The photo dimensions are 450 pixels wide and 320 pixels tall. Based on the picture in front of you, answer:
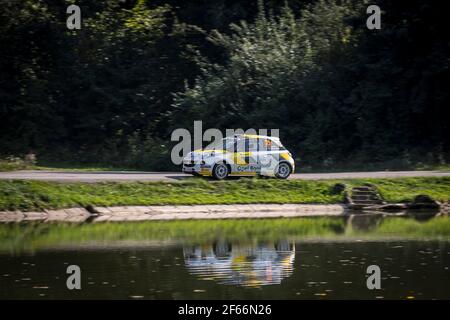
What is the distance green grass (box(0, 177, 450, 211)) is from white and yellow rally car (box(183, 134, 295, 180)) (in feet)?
1.49

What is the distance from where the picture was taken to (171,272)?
1980 centimetres

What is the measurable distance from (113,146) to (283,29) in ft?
32.4

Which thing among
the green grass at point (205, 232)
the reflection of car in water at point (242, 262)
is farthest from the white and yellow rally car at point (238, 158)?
the reflection of car in water at point (242, 262)

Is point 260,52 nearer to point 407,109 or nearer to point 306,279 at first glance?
point 407,109

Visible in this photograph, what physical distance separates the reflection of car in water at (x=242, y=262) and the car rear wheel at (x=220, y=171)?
8.72m

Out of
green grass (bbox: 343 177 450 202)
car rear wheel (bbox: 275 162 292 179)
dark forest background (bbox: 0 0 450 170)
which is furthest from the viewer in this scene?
dark forest background (bbox: 0 0 450 170)

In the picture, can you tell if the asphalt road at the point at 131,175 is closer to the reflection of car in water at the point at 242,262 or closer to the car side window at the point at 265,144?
the car side window at the point at 265,144

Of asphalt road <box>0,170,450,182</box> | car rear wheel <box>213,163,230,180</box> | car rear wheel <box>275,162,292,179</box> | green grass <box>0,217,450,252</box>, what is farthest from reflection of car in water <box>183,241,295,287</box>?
asphalt road <box>0,170,450,182</box>

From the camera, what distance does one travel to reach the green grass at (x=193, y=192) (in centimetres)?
3012

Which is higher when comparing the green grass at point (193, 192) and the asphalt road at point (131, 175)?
the asphalt road at point (131, 175)

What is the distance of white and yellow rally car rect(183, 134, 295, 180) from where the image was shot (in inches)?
1291

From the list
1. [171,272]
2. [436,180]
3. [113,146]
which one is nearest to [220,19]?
[113,146]
